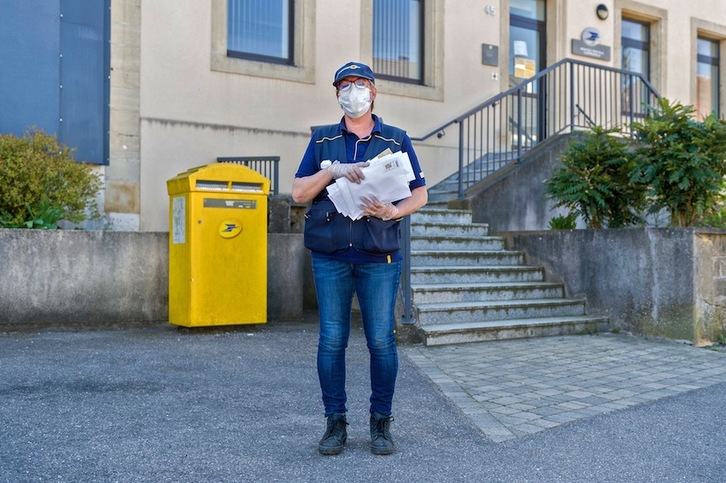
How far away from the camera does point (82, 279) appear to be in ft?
24.2

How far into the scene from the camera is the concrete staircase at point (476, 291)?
732 centimetres

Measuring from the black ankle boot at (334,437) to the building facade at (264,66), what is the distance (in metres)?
6.34

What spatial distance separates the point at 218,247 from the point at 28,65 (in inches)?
138

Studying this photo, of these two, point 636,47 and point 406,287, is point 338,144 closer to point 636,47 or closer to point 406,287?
point 406,287

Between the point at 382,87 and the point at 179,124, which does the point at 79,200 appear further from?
the point at 382,87

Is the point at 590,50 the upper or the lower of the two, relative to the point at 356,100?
upper

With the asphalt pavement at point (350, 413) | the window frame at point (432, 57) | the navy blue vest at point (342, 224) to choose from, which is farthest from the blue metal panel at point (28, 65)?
the navy blue vest at point (342, 224)

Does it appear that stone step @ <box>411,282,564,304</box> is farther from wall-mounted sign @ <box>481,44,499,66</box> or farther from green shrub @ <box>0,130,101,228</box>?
wall-mounted sign @ <box>481,44,499,66</box>

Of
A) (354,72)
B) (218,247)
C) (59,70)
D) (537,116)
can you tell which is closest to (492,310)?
(218,247)

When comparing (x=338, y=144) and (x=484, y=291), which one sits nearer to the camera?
(x=338, y=144)

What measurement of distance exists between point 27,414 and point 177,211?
348 cm

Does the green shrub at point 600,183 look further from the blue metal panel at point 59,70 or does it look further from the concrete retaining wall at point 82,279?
the blue metal panel at point 59,70

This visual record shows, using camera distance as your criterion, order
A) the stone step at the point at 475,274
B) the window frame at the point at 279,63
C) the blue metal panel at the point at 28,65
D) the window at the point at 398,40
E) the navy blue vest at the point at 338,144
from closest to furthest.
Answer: the navy blue vest at the point at 338,144 < the stone step at the point at 475,274 < the blue metal panel at the point at 28,65 < the window frame at the point at 279,63 < the window at the point at 398,40

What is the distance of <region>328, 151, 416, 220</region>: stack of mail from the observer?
136 inches
